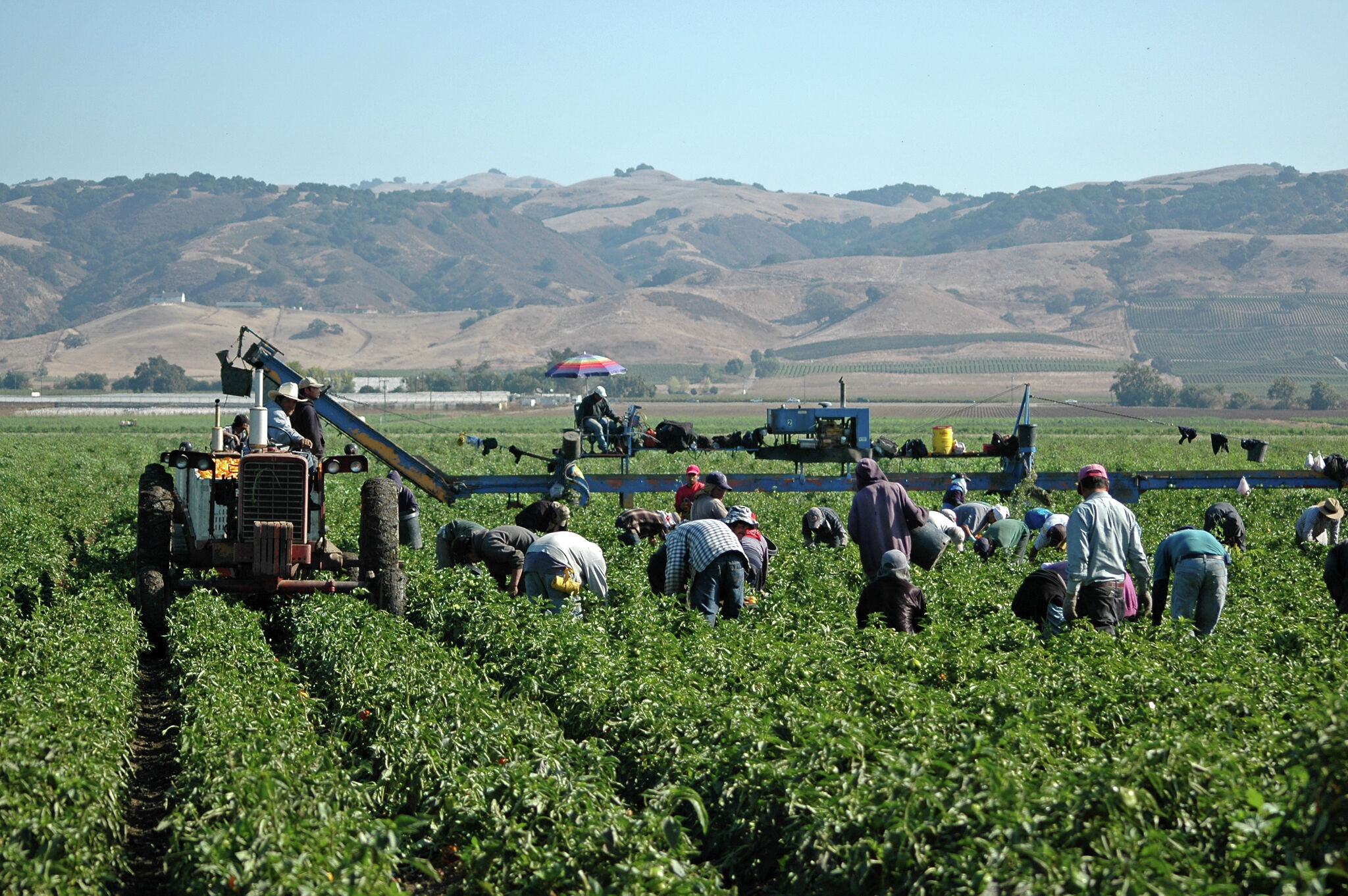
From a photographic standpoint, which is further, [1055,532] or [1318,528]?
[1318,528]

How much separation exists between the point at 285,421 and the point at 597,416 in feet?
20.9

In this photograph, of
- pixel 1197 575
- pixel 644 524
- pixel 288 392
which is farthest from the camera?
pixel 644 524

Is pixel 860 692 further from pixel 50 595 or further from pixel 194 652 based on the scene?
pixel 50 595

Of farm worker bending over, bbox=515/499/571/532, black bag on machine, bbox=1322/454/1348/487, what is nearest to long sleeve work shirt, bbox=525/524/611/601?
farm worker bending over, bbox=515/499/571/532

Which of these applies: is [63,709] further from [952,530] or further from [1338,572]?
[952,530]

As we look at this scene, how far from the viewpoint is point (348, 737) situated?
792cm

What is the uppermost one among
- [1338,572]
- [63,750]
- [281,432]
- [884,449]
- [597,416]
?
[597,416]

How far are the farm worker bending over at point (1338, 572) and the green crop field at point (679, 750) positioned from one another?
0.33 meters

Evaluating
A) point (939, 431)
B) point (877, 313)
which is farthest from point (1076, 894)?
point (877, 313)

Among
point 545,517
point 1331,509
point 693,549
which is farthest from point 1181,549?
point 1331,509

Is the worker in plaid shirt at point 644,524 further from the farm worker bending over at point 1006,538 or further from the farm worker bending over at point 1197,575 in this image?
the farm worker bending over at point 1197,575

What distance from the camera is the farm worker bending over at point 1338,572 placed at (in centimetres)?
1078

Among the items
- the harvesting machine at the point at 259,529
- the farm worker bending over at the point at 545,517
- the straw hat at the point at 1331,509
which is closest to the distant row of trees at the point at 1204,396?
the straw hat at the point at 1331,509

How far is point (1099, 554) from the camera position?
31.6 ft
